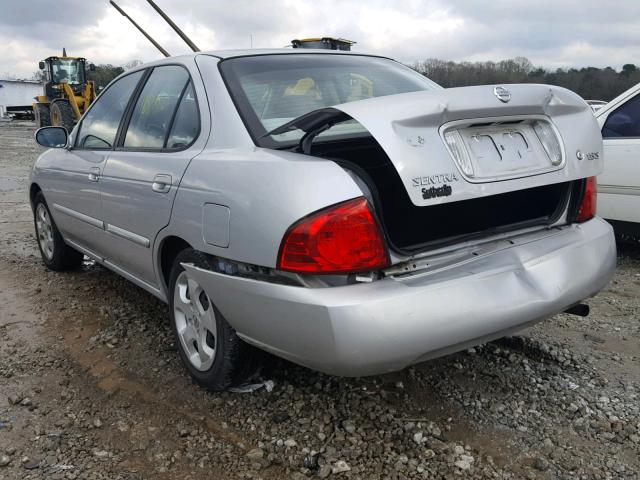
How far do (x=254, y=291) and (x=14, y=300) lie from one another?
278cm

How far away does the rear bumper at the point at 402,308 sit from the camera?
1939 millimetres

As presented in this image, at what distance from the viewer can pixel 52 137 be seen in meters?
4.31

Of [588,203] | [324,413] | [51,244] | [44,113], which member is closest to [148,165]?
[324,413]

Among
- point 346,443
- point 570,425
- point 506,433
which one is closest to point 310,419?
point 346,443

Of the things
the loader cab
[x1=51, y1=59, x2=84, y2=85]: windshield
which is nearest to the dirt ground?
the loader cab

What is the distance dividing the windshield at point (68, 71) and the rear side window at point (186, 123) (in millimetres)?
19997

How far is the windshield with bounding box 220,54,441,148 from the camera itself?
2508 millimetres

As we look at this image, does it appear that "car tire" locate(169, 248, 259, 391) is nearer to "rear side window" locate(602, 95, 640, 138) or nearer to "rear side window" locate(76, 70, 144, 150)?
"rear side window" locate(76, 70, 144, 150)

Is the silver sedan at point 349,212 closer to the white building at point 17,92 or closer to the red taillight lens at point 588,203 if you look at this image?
the red taillight lens at point 588,203

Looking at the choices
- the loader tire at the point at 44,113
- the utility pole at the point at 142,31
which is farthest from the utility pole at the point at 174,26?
the loader tire at the point at 44,113

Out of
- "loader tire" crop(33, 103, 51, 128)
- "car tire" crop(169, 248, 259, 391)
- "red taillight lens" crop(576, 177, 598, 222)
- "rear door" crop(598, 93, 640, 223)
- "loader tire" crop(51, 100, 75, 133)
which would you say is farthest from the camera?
"loader tire" crop(33, 103, 51, 128)

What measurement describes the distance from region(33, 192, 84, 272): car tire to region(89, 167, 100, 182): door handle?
1.17 m

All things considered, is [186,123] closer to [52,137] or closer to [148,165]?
[148,165]

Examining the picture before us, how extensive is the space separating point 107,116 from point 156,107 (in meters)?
0.78
